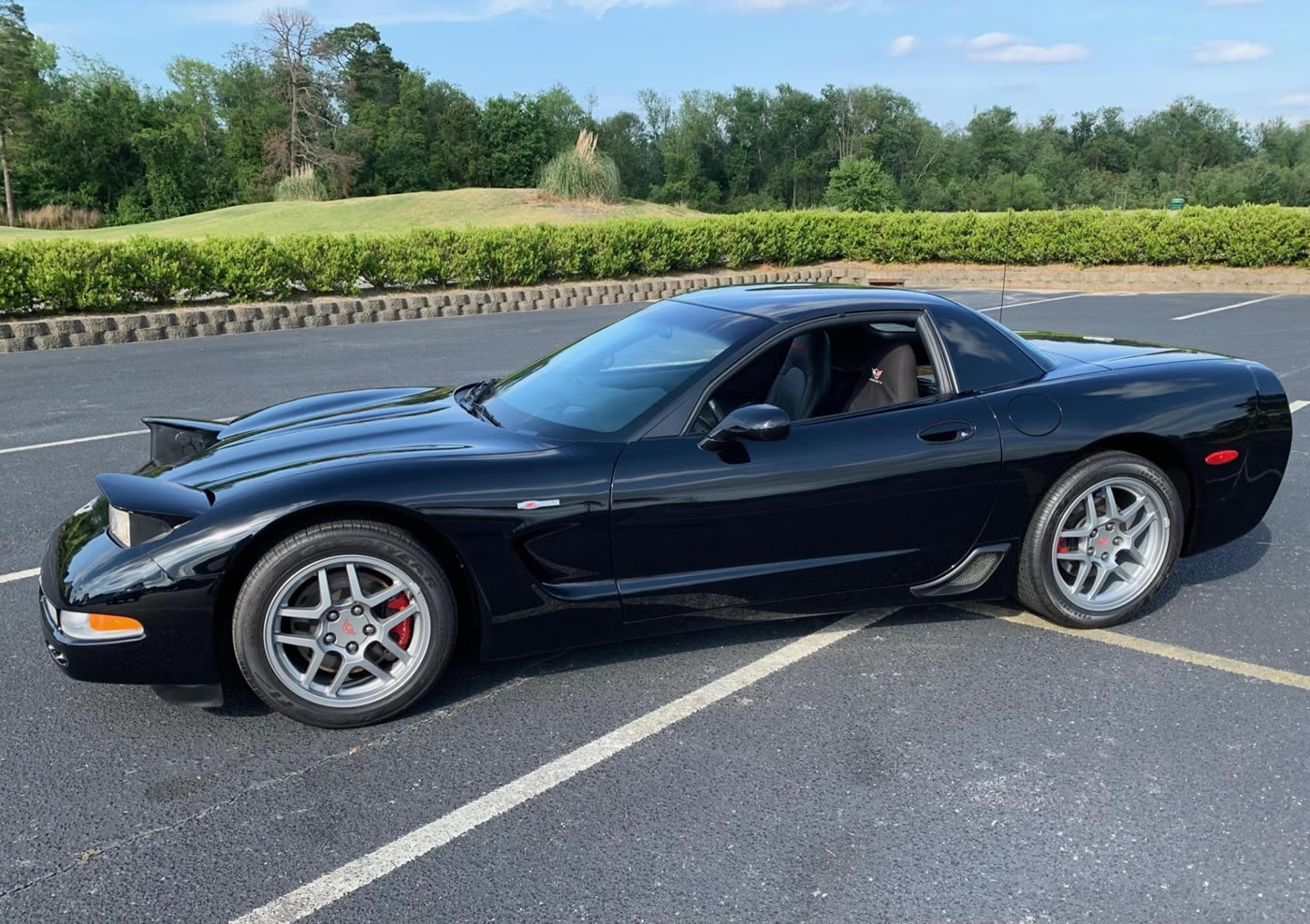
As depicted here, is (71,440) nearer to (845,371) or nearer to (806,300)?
(806,300)

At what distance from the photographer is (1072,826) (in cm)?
278

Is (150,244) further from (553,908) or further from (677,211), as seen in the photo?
(677,211)

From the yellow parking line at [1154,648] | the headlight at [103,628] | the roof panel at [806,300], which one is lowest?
the yellow parking line at [1154,648]

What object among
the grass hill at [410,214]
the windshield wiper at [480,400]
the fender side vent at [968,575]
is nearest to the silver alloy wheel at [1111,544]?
the fender side vent at [968,575]

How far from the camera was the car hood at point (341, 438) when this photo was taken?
138 inches

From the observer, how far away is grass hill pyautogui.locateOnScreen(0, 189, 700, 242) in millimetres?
28828

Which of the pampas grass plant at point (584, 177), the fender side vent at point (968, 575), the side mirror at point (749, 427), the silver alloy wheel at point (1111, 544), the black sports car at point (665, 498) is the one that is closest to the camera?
the black sports car at point (665, 498)

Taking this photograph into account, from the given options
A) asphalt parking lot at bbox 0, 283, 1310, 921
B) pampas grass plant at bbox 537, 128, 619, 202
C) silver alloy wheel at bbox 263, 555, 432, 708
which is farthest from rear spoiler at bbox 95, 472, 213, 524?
pampas grass plant at bbox 537, 128, 619, 202

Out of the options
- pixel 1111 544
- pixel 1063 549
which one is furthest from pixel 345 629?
pixel 1111 544

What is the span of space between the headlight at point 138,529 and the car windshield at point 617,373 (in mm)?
1219

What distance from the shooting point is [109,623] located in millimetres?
3100

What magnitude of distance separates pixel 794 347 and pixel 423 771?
2.06m

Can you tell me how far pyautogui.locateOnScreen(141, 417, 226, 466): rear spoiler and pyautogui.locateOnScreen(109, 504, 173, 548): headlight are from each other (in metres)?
0.84

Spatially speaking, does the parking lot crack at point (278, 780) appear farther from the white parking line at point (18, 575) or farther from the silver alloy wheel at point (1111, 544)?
the white parking line at point (18, 575)
